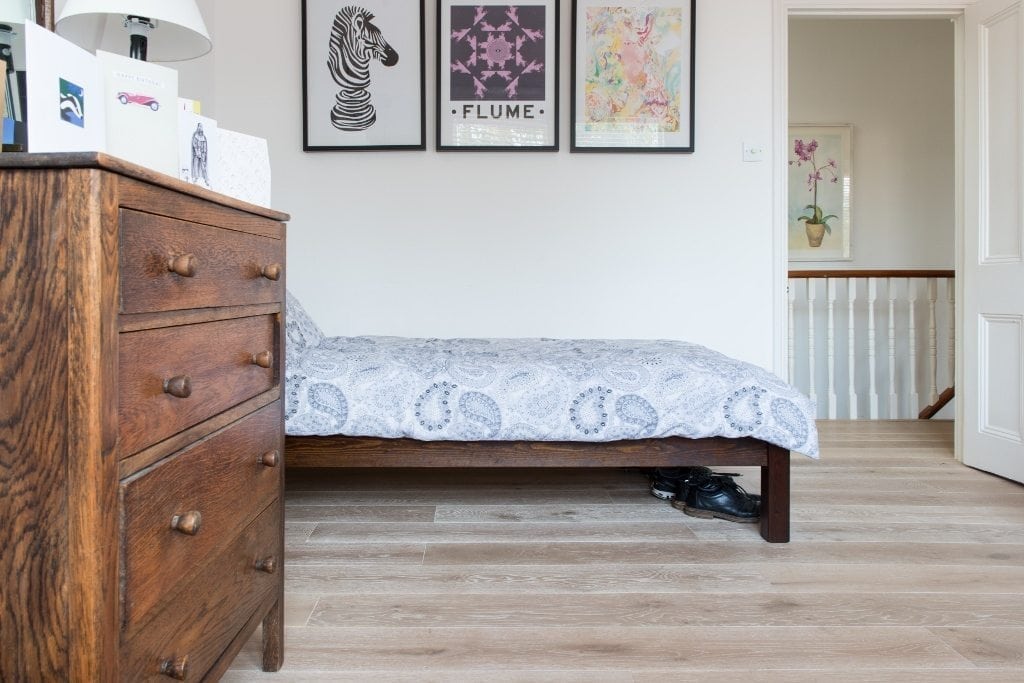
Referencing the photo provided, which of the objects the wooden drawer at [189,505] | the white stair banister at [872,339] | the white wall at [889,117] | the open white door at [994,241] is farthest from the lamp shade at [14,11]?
the white wall at [889,117]

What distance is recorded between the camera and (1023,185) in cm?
261

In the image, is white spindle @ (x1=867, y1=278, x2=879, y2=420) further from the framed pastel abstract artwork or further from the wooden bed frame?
the wooden bed frame

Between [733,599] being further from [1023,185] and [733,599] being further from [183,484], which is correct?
[1023,185]

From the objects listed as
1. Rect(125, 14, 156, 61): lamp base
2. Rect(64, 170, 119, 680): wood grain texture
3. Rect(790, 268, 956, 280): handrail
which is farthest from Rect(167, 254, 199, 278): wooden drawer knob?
Rect(790, 268, 956, 280): handrail

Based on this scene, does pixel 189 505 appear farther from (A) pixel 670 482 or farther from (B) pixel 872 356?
(B) pixel 872 356

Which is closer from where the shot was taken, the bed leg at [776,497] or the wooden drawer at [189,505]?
the wooden drawer at [189,505]

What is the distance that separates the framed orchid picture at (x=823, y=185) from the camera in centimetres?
475

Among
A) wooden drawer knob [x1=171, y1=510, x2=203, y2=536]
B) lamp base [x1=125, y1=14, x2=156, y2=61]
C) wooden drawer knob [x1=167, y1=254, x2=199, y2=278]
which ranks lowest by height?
wooden drawer knob [x1=171, y1=510, x2=203, y2=536]

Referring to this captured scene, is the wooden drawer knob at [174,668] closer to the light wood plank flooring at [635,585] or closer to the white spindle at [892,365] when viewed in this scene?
the light wood plank flooring at [635,585]

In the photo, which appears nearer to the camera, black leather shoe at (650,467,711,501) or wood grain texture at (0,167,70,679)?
wood grain texture at (0,167,70,679)

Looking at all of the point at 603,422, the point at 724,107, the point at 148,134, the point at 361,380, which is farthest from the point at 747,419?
the point at 724,107

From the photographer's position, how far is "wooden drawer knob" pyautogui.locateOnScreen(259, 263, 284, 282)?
1.11 meters

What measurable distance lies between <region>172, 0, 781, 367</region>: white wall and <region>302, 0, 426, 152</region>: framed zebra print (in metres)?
0.06

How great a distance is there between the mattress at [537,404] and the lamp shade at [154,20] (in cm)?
88
